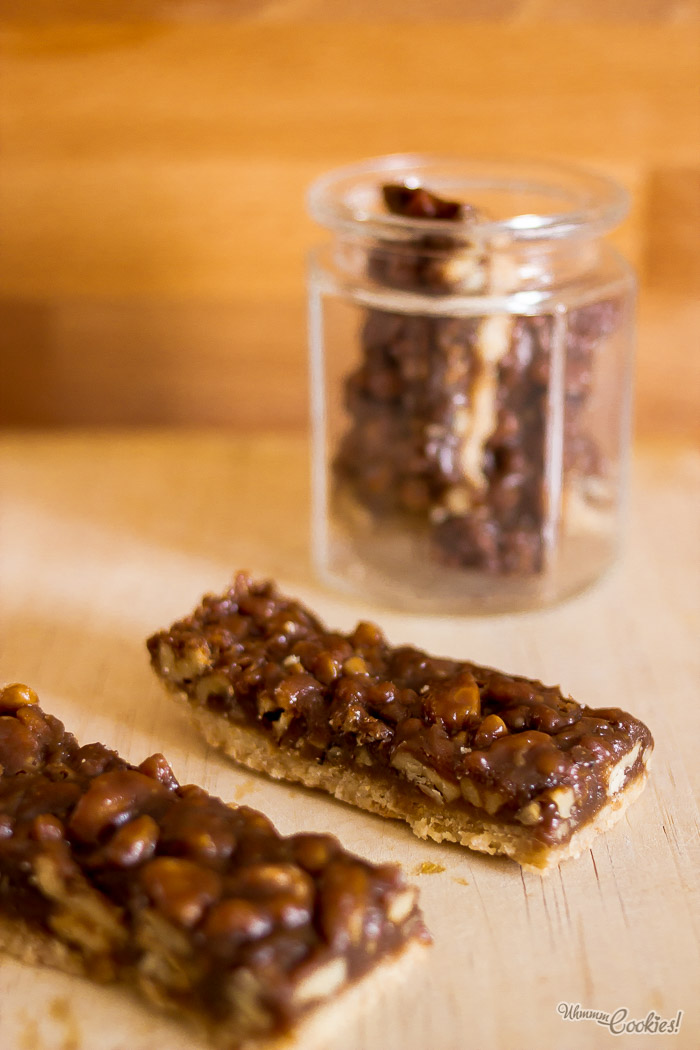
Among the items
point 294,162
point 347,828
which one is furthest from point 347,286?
point 347,828

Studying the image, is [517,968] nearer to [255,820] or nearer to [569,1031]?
[569,1031]

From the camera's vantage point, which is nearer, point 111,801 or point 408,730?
point 111,801

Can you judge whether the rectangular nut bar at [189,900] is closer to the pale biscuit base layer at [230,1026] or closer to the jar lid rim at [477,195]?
the pale biscuit base layer at [230,1026]

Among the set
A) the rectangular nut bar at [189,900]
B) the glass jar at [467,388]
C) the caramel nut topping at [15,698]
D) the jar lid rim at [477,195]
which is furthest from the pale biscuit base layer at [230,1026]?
the jar lid rim at [477,195]

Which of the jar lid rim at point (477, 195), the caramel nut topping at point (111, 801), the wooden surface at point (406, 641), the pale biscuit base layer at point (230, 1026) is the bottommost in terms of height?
the wooden surface at point (406, 641)

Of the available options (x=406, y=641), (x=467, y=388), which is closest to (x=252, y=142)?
(x=467, y=388)

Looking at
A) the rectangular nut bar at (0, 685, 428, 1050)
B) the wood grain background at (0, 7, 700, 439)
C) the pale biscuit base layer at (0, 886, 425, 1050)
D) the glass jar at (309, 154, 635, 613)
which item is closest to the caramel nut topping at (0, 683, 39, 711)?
the rectangular nut bar at (0, 685, 428, 1050)

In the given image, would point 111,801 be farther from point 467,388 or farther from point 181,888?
point 467,388
